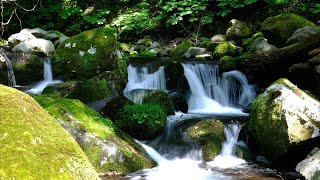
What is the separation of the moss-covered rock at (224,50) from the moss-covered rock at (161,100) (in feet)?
17.1

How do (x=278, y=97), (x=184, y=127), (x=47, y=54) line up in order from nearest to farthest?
(x=278, y=97) → (x=184, y=127) → (x=47, y=54)

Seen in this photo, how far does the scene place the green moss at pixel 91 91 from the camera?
287 inches

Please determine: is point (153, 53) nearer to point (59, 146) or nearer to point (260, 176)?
point (260, 176)

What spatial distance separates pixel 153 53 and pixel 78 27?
6921 mm

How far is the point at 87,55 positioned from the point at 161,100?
228 cm

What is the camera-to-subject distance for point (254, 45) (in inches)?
488

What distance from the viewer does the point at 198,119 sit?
7.54m

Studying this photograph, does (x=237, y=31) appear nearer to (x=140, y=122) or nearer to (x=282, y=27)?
(x=282, y=27)

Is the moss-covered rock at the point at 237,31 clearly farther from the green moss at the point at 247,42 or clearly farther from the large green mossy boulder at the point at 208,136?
the large green mossy boulder at the point at 208,136

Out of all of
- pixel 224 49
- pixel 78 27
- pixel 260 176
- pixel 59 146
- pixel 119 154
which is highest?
pixel 78 27

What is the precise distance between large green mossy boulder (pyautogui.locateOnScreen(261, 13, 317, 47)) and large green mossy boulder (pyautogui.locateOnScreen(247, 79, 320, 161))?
661cm

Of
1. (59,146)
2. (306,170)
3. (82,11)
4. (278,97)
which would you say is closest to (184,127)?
(278,97)

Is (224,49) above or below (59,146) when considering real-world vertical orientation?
above

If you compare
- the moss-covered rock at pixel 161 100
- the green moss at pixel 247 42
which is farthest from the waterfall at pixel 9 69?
the green moss at pixel 247 42
